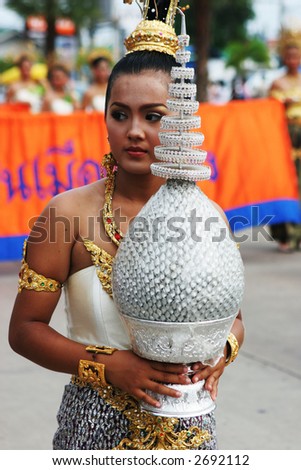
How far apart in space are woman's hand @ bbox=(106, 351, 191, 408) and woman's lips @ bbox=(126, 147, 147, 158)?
0.42 m

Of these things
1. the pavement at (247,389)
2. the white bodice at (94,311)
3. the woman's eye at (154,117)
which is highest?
the woman's eye at (154,117)

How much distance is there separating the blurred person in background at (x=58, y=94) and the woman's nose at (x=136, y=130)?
7.73 m

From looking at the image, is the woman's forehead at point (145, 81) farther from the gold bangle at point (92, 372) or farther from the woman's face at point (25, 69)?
the woman's face at point (25, 69)

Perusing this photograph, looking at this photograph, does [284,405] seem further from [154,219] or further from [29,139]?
Answer: [29,139]

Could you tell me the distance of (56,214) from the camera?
1.63 metres

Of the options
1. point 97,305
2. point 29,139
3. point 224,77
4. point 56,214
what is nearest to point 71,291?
point 97,305

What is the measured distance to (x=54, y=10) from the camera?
23.3 m

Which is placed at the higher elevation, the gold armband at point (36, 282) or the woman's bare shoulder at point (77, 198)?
the woman's bare shoulder at point (77, 198)

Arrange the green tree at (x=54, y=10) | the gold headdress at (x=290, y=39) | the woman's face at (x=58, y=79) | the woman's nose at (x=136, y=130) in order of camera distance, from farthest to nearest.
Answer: the green tree at (x=54, y=10) → the woman's face at (x=58, y=79) → the gold headdress at (x=290, y=39) → the woman's nose at (x=136, y=130)

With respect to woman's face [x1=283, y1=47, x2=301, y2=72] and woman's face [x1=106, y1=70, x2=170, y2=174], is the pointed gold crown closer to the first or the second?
woman's face [x1=106, y1=70, x2=170, y2=174]

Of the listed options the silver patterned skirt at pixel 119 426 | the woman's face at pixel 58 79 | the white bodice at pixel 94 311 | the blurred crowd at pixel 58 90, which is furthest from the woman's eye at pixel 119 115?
the woman's face at pixel 58 79

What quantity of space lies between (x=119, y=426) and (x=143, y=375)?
0.27 metres

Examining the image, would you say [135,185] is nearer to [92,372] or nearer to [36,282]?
[36,282]

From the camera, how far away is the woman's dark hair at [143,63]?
159 centimetres
